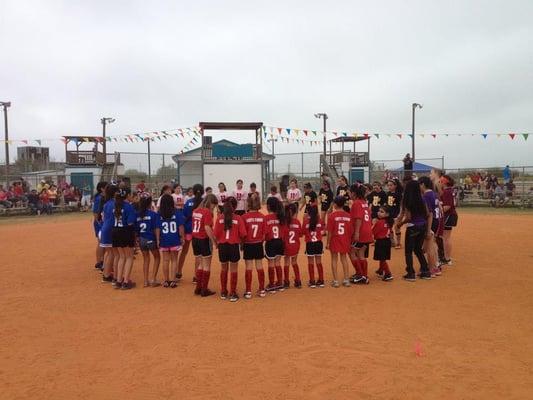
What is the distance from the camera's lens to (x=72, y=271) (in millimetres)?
9109

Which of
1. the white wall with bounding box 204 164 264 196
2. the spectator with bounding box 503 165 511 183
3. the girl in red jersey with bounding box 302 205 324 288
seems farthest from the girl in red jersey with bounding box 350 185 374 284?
the spectator with bounding box 503 165 511 183

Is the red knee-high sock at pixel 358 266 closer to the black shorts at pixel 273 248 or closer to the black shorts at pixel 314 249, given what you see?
the black shorts at pixel 314 249

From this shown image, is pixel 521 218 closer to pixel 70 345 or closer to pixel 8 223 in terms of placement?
pixel 70 345

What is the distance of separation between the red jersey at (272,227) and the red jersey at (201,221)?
98 cm

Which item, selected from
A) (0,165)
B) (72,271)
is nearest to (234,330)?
(72,271)

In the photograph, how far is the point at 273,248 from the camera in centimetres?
725

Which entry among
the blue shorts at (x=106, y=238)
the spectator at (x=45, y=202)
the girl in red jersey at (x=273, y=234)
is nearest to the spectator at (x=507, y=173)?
the girl in red jersey at (x=273, y=234)

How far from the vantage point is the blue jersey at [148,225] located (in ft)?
25.1

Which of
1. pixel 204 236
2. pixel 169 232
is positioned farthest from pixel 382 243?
pixel 169 232

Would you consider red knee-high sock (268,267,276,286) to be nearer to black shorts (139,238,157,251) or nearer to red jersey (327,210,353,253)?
red jersey (327,210,353,253)

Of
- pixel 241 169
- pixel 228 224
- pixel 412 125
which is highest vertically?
pixel 412 125

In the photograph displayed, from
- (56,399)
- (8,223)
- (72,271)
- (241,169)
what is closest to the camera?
(56,399)

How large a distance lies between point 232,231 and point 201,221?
0.64 m

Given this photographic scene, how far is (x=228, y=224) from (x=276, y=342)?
2.34 metres
